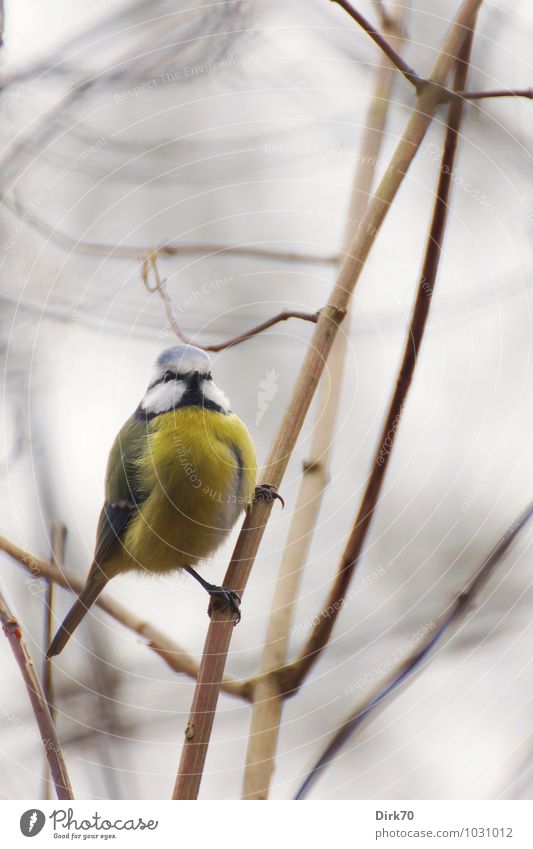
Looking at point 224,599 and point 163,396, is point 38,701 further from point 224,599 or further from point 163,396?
point 163,396

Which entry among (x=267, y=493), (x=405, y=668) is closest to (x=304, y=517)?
(x=267, y=493)

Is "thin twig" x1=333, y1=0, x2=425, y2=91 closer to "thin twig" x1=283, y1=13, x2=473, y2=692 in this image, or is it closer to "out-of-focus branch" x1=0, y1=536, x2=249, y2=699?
"thin twig" x1=283, y1=13, x2=473, y2=692

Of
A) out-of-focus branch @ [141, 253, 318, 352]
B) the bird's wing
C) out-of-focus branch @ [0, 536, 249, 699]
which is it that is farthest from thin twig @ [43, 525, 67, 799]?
out-of-focus branch @ [141, 253, 318, 352]

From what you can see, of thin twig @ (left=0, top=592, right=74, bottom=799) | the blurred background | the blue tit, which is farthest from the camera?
the blue tit

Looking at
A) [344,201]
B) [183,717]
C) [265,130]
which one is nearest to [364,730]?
[183,717]

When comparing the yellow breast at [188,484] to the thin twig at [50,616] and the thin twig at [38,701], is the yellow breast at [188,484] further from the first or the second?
the thin twig at [38,701]

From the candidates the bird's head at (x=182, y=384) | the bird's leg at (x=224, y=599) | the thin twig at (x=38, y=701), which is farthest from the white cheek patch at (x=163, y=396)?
the thin twig at (x=38, y=701)

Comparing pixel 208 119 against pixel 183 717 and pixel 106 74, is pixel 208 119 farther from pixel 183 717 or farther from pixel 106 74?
pixel 183 717
